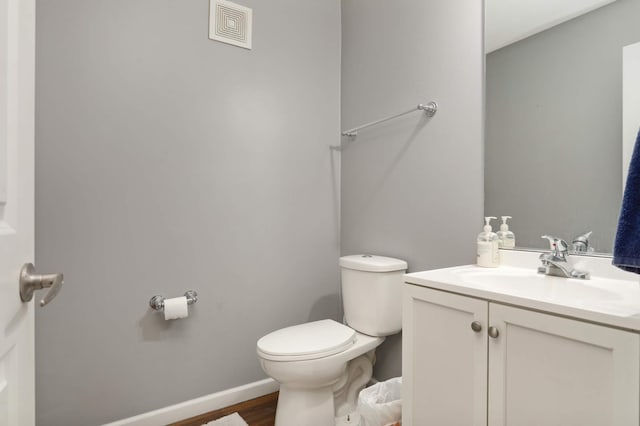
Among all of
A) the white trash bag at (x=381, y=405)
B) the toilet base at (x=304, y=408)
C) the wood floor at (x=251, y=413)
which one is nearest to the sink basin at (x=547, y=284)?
the white trash bag at (x=381, y=405)

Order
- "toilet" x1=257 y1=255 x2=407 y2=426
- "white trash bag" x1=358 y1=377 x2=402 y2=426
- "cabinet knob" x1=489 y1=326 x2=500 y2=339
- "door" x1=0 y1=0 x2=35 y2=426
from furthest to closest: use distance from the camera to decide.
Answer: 1. "toilet" x1=257 y1=255 x2=407 y2=426
2. "white trash bag" x1=358 y1=377 x2=402 y2=426
3. "cabinet knob" x1=489 y1=326 x2=500 y2=339
4. "door" x1=0 y1=0 x2=35 y2=426

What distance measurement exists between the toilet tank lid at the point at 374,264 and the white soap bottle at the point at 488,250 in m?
0.39

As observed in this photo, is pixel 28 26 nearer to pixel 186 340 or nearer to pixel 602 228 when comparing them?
pixel 186 340

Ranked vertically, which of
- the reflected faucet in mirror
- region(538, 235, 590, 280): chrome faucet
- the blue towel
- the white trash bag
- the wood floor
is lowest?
the wood floor

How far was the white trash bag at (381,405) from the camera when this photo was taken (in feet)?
4.09

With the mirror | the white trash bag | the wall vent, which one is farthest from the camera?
the wall vent

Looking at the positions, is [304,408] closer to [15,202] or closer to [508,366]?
[508,366]

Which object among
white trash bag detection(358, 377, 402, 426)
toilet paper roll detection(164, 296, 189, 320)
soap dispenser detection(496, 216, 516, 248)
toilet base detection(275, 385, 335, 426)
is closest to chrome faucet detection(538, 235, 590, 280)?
soap dispenser detection(496, 216, 516, 248)

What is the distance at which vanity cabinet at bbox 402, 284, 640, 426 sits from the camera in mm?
662

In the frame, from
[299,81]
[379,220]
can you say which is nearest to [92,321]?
[379,220]

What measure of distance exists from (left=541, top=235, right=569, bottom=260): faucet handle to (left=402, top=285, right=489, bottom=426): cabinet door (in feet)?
1.41

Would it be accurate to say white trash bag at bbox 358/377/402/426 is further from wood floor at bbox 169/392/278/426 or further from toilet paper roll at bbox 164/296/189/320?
toilet paper roll at bbox 164/296/189/320

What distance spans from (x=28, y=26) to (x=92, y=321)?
1259 millimetres

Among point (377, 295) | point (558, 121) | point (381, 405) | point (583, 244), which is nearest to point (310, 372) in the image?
point (381, 405)
